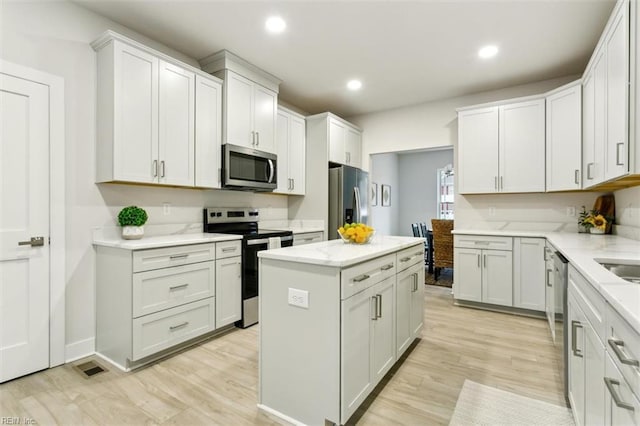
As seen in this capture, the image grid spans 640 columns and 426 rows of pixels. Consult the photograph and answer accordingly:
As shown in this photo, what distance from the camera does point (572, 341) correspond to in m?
1.69

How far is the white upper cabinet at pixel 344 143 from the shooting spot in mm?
4664

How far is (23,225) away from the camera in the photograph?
226cm

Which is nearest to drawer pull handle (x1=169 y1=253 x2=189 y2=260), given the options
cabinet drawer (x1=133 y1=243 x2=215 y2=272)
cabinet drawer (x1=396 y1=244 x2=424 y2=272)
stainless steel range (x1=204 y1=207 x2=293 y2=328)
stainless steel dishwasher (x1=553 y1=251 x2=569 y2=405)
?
cabinet drawer (x1=133 y1=243 x2=215 y2=272)

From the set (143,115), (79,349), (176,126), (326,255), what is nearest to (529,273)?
(326,255)

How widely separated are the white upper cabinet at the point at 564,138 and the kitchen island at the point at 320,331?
9.04ft

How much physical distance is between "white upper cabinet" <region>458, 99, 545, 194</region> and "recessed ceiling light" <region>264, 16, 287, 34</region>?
8.49 feet

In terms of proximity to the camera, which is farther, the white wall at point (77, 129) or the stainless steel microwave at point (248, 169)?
the stainless steel microwave at point (248, 169)

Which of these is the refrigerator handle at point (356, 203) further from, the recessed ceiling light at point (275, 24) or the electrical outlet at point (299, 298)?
the electrical outlet at point (299, 298)

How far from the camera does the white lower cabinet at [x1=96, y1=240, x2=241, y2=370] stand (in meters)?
2.34

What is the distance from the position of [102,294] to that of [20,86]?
162cm

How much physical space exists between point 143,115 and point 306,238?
230 centimetres

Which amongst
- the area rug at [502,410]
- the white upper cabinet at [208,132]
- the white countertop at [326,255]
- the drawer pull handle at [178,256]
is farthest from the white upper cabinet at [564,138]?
the drawer pull handle at [178,256]

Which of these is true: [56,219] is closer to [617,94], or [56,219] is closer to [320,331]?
[320,331]

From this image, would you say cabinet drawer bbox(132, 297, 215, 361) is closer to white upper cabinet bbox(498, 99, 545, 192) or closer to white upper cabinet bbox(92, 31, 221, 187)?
A: white upper cabinet bbox(92, 31, 221, 187)
